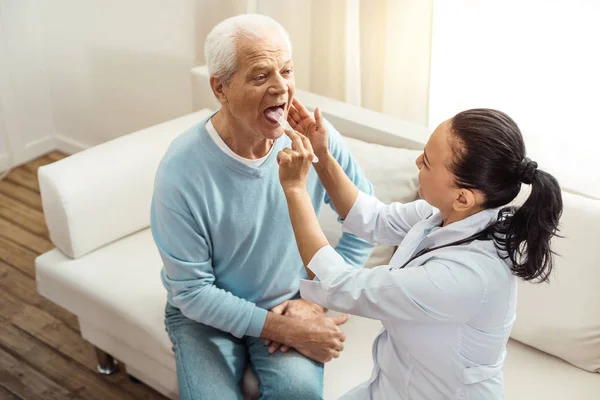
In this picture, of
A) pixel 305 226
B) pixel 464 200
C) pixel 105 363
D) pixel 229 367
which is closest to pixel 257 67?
pixel 305 226

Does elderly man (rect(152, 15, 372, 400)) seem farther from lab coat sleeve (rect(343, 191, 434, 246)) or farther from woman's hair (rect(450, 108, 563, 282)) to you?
woman's hair (rect(450, 108, 563, 282))

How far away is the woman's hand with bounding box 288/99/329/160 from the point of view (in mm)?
1639

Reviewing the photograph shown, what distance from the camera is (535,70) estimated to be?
7.25 feet

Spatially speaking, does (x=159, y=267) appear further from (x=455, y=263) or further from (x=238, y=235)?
(x=455, y=263)

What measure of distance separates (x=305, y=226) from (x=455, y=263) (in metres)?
0.28

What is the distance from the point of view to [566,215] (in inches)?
73.4

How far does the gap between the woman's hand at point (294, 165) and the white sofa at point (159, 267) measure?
2.00 feet

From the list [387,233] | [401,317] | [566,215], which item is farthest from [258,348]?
[566,215]

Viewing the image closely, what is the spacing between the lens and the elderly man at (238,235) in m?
1.63

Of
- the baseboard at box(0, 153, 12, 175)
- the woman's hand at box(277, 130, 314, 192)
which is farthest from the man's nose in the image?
the baseboard at box(0, 153, 12, 175)

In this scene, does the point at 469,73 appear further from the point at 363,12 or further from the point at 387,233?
the point at 387,233

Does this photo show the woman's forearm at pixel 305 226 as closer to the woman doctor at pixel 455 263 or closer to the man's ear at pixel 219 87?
the woman doctor at pixel 455 263

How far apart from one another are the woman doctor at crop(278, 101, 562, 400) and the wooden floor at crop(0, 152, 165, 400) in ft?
3.74

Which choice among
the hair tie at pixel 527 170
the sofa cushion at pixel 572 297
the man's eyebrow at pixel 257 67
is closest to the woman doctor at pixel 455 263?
the hair tie at pixel 527 170
